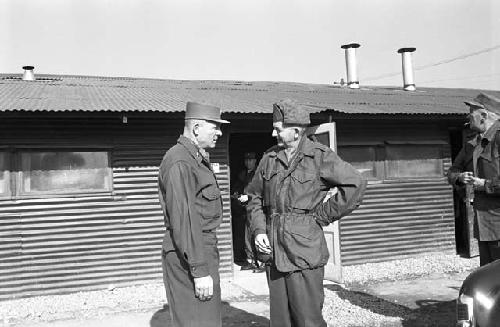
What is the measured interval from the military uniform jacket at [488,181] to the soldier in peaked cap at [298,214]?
1312 mm

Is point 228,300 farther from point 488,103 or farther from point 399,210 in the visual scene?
point 399,210

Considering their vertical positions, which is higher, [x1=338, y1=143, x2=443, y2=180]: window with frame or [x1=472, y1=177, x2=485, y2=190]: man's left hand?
[x1=338, y1=143, x2=443, y2=180]: window with frame

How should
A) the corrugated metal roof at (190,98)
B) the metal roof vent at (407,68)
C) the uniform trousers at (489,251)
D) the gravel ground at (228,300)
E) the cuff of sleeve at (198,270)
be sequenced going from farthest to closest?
the metal roof vent at (407,68) → the corrugated metal roof at (190,98) → the gravel ground at (228,300) → the uniform trousers at (489,251) → the cuff of sleeve at (198,270)

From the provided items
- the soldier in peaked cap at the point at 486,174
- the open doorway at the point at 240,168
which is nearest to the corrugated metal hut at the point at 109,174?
the open doorway at the point at 240,168

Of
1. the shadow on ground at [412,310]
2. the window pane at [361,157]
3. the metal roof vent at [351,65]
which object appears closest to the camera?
the shadow on ground at [412,310]

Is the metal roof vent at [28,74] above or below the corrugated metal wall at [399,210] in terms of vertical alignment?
above

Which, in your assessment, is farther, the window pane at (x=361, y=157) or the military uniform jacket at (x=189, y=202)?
the window pane at (x=361, y=157)

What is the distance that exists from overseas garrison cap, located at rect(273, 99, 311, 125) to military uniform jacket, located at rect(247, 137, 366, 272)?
168 mm

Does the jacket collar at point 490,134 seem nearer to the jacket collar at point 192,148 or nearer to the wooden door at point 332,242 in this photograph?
the jacket collar at point 192,148

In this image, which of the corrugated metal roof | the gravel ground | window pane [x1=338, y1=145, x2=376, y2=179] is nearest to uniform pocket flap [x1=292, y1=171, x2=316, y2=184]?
the gravel ground

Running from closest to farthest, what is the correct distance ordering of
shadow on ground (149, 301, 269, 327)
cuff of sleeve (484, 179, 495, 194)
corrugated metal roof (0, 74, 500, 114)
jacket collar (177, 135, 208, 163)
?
jacket collar (177, 135, 208, 163) < cuff of sleeve (484, 179, 495, 194) < shadow on ground (149, 301, 269, 327) < corrugated metal roof (0, 74, 500, 114)

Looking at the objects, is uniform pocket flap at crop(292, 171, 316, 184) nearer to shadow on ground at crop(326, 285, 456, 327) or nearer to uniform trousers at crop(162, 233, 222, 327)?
uniform trousers at crop(162, 233, 222, 327)

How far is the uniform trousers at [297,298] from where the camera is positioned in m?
3.37

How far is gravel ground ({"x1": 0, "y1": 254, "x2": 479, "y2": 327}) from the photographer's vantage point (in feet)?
18.4
